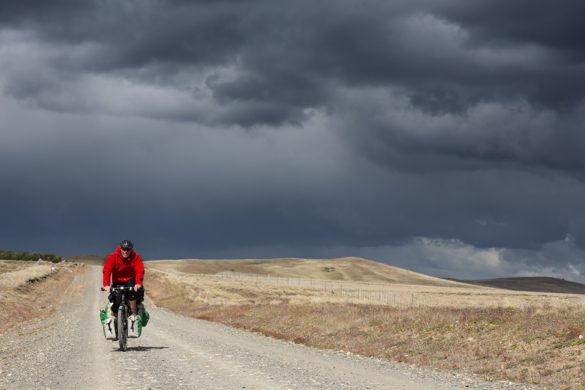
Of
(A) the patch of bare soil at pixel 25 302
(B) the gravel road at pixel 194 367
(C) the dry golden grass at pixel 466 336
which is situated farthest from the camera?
(A) the patch of bare soil at pixel 25 302

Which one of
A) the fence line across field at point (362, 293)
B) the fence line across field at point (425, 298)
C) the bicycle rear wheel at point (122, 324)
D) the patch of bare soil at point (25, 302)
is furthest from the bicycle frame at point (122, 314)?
the fence line across field at point (362, 293)

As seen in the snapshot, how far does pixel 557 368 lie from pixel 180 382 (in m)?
10.9

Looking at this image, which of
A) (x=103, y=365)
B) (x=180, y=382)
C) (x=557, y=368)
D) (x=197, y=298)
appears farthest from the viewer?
(x=197, y=298)

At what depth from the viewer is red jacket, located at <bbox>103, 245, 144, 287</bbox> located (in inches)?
790

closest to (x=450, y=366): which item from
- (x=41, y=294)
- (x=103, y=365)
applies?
(x=103, y=365)

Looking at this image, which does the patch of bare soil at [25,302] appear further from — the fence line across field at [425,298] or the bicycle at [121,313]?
the fence line across field at [425,298]

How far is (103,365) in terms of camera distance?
57.4 feet

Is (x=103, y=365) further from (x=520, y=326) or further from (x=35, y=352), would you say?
(x=520, y=326)

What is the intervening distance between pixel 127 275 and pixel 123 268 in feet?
1.03

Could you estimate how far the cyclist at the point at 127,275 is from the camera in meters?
20.0

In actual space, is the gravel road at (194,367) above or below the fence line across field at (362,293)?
above

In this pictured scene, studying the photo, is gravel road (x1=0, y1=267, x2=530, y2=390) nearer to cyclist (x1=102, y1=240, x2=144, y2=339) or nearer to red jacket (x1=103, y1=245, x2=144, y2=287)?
cyclist (x1=102, y1=240, x2=144, y2=339)

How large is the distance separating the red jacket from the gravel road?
91.8 inches

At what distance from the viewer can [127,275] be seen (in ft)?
67.3
